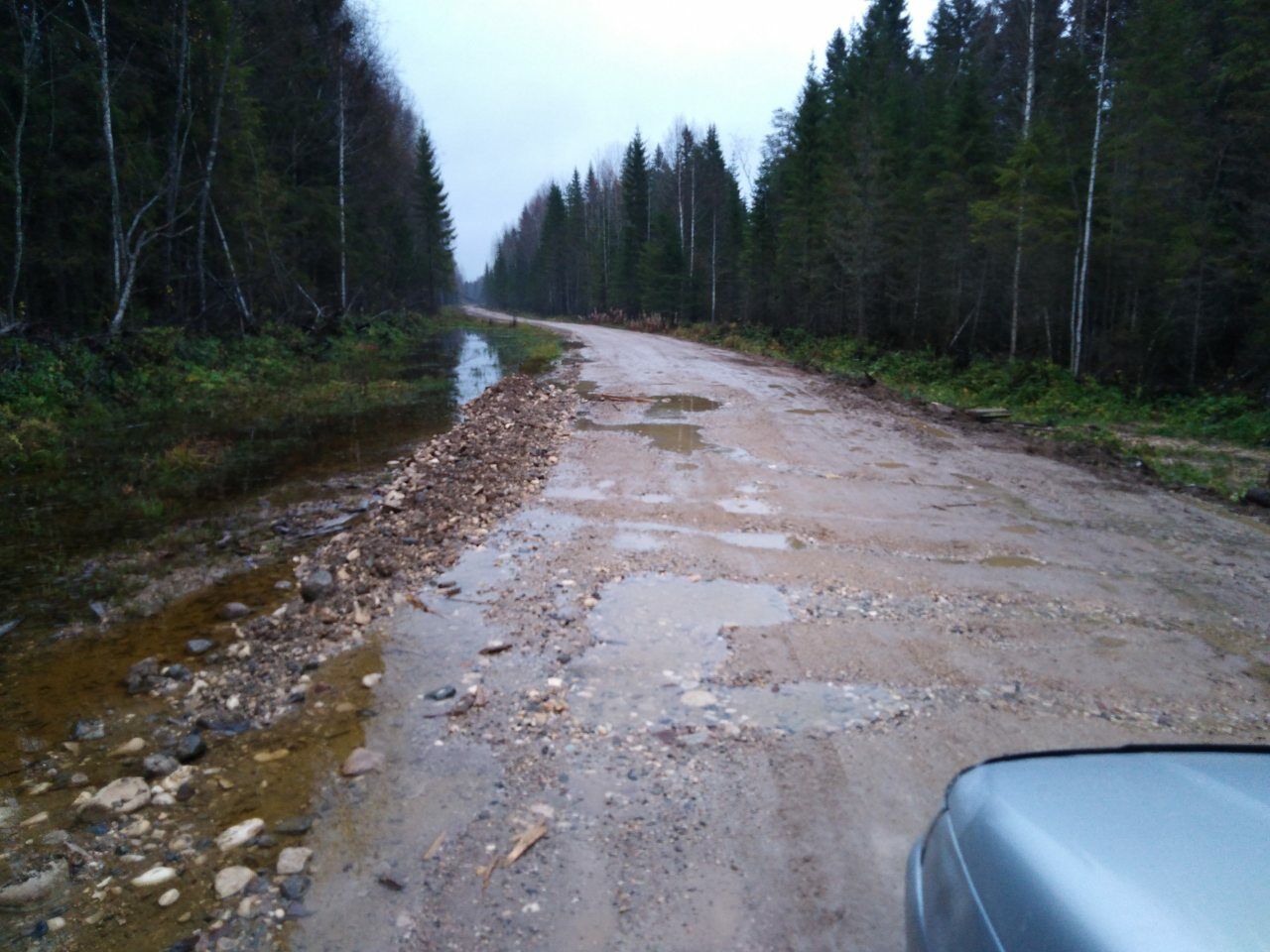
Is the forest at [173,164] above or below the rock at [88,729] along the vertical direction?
above

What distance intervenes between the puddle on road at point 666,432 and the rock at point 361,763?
673cm

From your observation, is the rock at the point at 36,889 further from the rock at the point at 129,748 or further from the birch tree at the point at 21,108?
the birch tree at the point at 21,108

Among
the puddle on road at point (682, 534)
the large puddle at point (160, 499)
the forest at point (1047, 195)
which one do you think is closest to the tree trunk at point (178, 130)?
the large puddle at point (160, 499)

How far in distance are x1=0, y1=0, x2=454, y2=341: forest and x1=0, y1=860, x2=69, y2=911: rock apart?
14.1 metres

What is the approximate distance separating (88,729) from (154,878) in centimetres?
164

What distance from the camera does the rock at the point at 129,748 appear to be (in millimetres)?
3830

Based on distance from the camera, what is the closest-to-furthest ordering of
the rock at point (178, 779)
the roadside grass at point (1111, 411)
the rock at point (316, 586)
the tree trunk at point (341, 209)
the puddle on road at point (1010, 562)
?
the rock at point (178, 779) → the rock at point (316, 586) → the puddle on road at point (1010, 562) → the roadside grass at point (1111, 411) → the tree trunk at point (341, 209)

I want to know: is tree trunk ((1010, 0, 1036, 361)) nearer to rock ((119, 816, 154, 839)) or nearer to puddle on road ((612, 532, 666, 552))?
puddle on road ((612, 532, 666, 552))

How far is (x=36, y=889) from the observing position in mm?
2842

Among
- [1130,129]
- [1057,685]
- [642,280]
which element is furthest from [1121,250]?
[642,280]

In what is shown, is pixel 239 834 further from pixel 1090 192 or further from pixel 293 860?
pixel 1090 192

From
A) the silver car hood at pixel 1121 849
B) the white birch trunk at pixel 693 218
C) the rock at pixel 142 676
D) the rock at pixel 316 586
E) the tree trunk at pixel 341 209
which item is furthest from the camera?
the white birch trunk at pixel 693 218

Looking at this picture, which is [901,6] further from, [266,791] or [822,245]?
[266,791]

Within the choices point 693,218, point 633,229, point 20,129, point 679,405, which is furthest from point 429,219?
point 679,405
